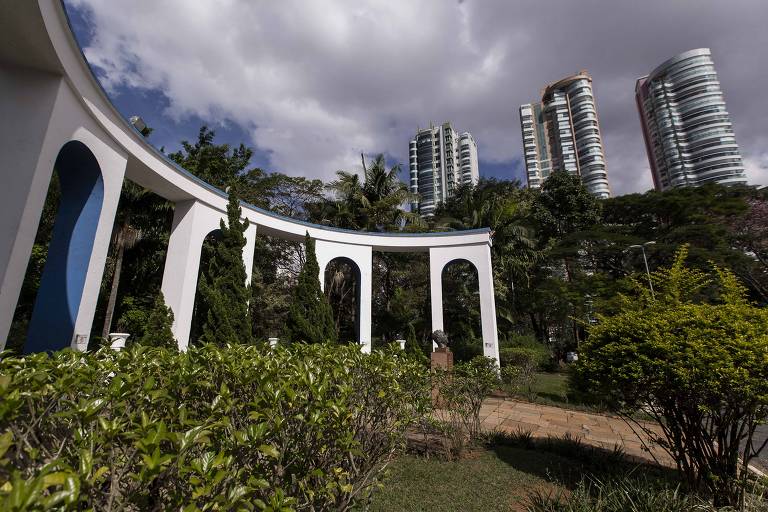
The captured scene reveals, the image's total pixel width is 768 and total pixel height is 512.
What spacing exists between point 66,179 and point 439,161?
63.4 metres

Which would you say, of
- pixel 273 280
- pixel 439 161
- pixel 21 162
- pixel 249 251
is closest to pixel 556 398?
pixel 249 251

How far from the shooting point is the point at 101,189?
19.8 feet

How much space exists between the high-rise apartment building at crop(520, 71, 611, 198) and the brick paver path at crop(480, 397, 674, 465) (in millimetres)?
52007

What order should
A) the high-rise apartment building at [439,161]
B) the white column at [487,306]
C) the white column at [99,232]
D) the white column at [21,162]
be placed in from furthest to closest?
the high-rise apartment building at [439,161], the white column at [487,306], the white column at [99,232], the white column at [21,162]

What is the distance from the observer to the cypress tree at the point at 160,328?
24.5 ft

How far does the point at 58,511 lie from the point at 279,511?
68 cm

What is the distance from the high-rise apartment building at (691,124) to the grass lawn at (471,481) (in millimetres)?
54431

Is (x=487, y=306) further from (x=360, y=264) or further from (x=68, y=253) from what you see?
(x=68, y=253)

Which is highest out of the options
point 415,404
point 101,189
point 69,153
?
point 69,153

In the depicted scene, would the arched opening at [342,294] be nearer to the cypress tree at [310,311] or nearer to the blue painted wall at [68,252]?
the cypress tree at [310,311]

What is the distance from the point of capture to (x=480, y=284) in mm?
12352

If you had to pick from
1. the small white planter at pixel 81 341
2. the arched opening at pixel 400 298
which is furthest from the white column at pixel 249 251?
the arched opening at pixel 400 298

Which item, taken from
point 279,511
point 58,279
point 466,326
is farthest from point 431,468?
point 466,326

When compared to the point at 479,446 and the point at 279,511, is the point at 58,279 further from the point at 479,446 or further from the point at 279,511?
the point at 479,446
